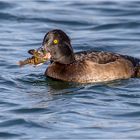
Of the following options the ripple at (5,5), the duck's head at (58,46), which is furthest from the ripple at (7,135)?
the ripple at (5,5)

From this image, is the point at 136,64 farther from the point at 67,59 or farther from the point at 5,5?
the point at 5,5

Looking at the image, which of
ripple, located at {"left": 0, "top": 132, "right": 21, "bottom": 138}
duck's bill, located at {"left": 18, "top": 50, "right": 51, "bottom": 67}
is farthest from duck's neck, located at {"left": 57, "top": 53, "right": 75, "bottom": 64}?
ripple, located at {"left": 0, "top": 132, "right": 21, "bottom": 138}

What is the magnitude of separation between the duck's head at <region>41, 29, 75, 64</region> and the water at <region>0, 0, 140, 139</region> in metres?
0.52

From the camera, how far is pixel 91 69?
1661 centimetres

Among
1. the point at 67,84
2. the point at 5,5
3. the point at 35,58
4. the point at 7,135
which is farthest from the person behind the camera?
the point at 5,5

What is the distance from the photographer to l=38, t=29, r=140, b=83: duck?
1653 cm

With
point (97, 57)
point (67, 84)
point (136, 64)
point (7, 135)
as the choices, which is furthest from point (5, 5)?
point (7, 135)

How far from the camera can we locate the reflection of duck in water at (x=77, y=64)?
1653 cm

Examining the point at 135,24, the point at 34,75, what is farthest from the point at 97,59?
the point at 135,24

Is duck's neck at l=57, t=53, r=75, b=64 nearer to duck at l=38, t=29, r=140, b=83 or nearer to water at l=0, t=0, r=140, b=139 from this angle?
duck at l=38, t=29, r=140, b=83

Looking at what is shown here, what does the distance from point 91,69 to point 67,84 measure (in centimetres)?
59

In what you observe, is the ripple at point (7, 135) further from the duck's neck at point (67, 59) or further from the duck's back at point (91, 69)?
the duck's neck at point (67, 59)

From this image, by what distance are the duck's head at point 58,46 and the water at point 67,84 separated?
0.52m

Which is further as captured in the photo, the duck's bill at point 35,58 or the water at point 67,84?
the duck's bill at point 35,58
